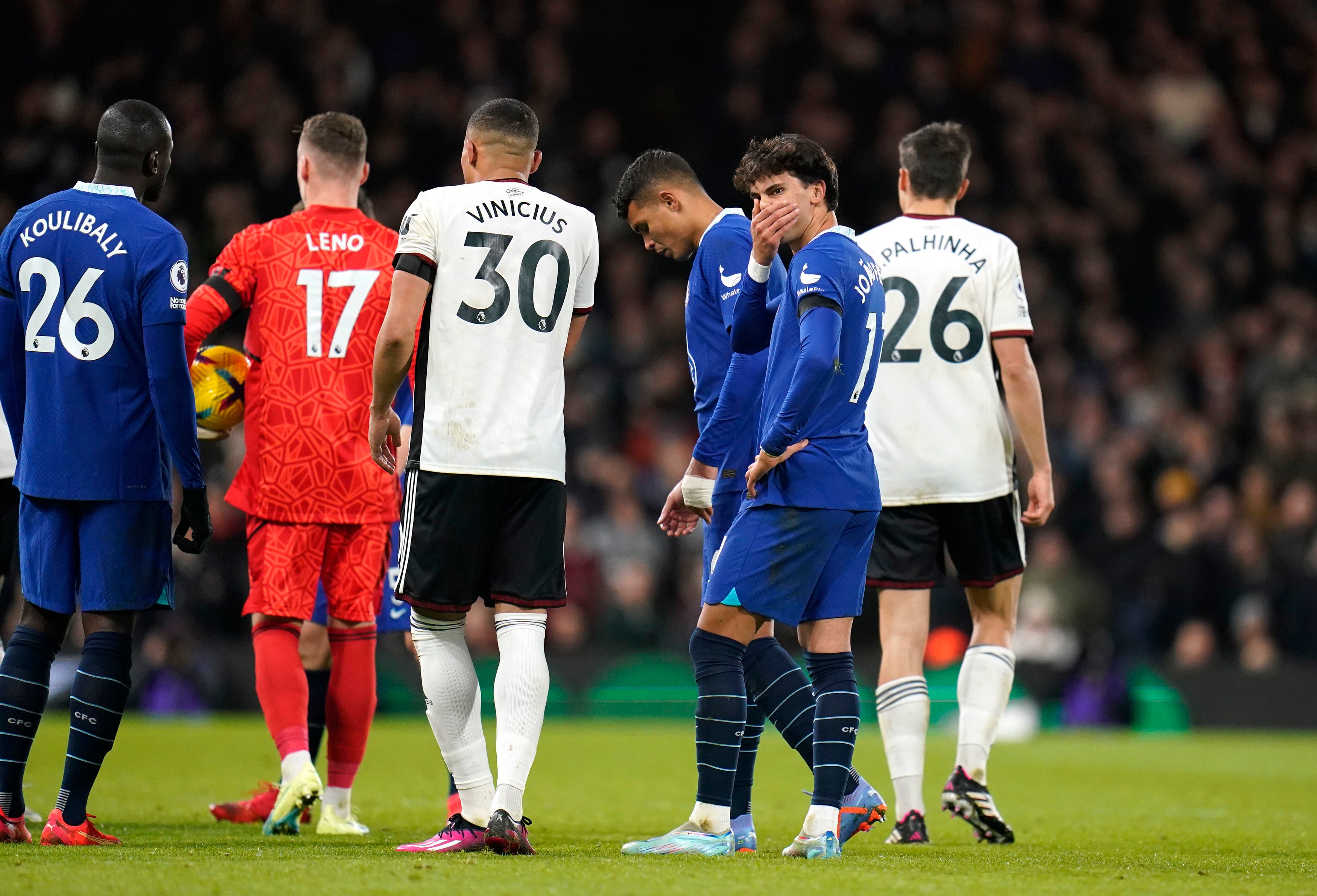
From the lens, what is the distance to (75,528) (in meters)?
5.46

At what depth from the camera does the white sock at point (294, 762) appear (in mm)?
5781

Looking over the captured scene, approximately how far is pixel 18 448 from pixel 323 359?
1.17 metres

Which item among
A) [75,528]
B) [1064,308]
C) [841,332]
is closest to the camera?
[841,332]

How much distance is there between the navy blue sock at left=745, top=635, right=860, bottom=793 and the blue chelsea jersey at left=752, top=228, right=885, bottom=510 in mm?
694

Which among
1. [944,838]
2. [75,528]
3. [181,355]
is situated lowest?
[944,838]

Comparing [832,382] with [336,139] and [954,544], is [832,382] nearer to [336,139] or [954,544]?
[954,544]

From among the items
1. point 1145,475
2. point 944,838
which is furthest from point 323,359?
point 1145,475

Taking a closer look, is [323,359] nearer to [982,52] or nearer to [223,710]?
[223,710]

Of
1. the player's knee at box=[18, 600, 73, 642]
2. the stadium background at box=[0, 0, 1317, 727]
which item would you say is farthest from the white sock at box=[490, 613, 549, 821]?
the stadium background at box=[0, 0, 1317, 727]

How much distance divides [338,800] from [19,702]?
4.45 ft

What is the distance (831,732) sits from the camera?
5.18m

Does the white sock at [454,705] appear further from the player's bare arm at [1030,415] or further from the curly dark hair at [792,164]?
the player's bare arm at [1030,415]

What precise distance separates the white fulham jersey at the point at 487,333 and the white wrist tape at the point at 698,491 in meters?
0.56

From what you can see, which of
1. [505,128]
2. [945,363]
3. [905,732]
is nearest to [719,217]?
[505,128]
